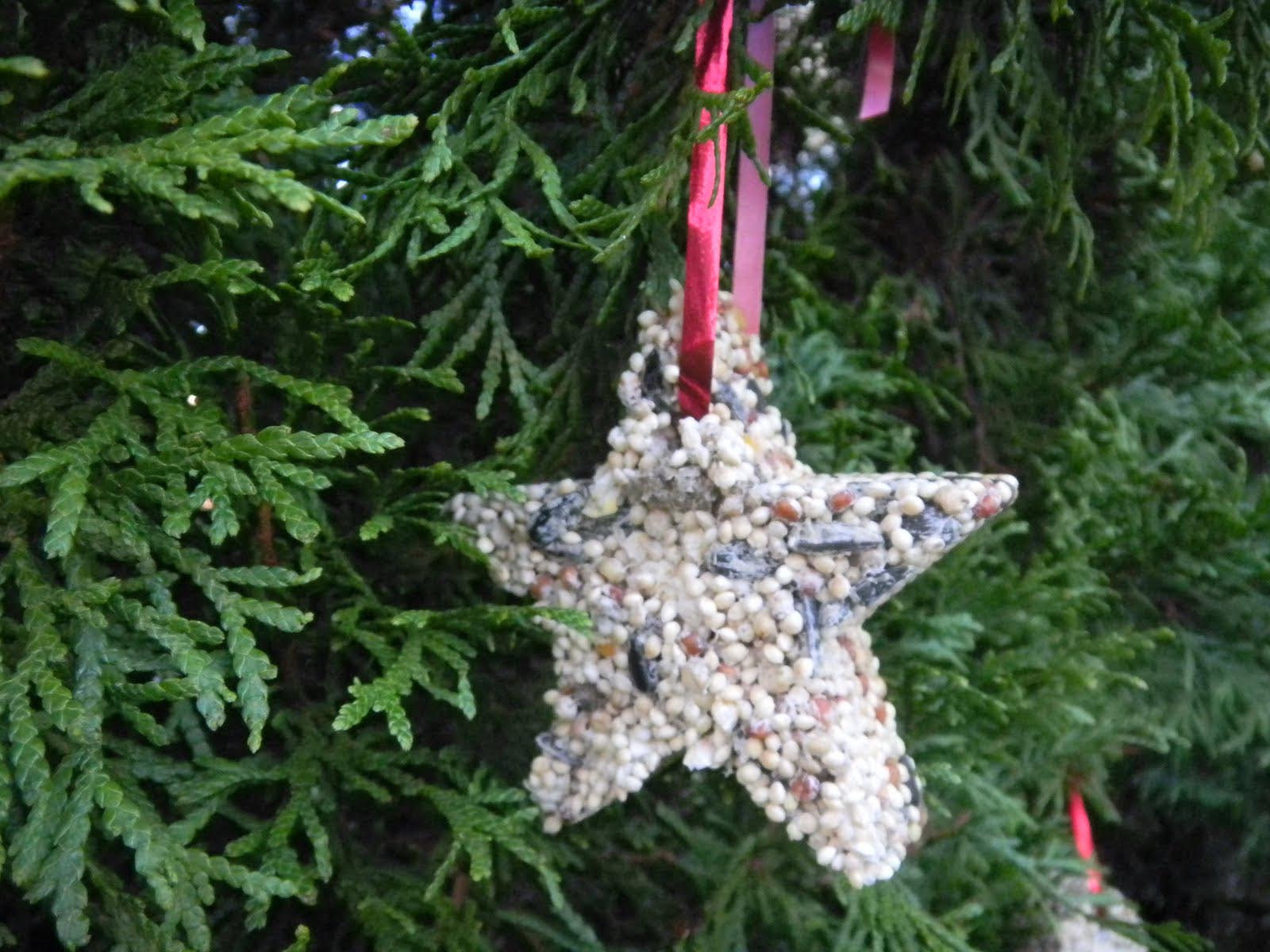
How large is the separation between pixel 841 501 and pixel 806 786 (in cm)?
21

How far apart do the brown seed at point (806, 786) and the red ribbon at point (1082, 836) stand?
2.09 ft

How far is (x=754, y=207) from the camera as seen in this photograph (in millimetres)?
869

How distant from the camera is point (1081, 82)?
3.30ft

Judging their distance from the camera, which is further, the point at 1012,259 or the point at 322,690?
the point at 1012,259

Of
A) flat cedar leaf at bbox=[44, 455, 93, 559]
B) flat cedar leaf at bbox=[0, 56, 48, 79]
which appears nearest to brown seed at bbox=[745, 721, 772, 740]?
flat cedar leaf at bbox=[44, 455, 93, 559]

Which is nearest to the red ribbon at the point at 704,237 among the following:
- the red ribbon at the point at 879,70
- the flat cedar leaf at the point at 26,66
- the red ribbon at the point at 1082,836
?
the red ribbon at the point at 879,70

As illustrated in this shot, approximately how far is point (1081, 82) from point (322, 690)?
0.90 metres

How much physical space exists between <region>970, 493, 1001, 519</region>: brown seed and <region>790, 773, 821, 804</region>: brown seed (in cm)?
22

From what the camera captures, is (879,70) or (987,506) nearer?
(987,506)

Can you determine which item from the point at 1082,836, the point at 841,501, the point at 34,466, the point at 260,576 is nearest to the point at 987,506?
the point at 841,501

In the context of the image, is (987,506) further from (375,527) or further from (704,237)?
(375,527)

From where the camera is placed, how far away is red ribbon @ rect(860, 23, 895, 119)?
0.88 meters

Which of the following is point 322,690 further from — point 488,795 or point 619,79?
point 619,79

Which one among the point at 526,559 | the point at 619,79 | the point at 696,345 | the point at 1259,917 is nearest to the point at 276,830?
the point at 526,559
